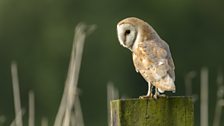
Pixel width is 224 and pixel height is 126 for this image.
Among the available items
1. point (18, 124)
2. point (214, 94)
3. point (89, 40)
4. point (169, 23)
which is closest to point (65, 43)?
point (89, 40)

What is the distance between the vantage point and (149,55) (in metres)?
4.52

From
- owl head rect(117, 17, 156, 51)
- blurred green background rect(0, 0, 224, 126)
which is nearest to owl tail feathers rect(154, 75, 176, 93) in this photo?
owl head rect(117, 17, 156, 51)

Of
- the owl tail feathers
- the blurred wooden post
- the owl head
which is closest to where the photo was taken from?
the blurred wooden post

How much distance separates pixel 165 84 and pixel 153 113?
0.64 ft

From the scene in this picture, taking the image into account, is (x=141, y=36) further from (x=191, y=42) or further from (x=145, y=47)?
(x=191, y=42)

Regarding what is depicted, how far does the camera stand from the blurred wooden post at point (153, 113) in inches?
164

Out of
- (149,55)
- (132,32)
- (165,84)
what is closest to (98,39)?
(132,32)

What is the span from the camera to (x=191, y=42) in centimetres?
2833

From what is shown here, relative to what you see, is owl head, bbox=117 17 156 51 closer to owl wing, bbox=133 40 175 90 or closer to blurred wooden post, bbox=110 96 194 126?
owl wing, bbox=133 40 175 90

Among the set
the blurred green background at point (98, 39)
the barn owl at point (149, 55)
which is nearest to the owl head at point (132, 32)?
the barn owl at point (149, 55)

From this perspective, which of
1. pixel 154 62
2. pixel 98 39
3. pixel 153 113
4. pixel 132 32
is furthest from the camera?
pixel 98 39

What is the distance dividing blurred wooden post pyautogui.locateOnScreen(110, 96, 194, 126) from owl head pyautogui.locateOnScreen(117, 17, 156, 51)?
1.49ft

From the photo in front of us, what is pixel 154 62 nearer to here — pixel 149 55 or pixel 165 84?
pixel 149 55

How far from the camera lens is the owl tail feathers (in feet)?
14.1
